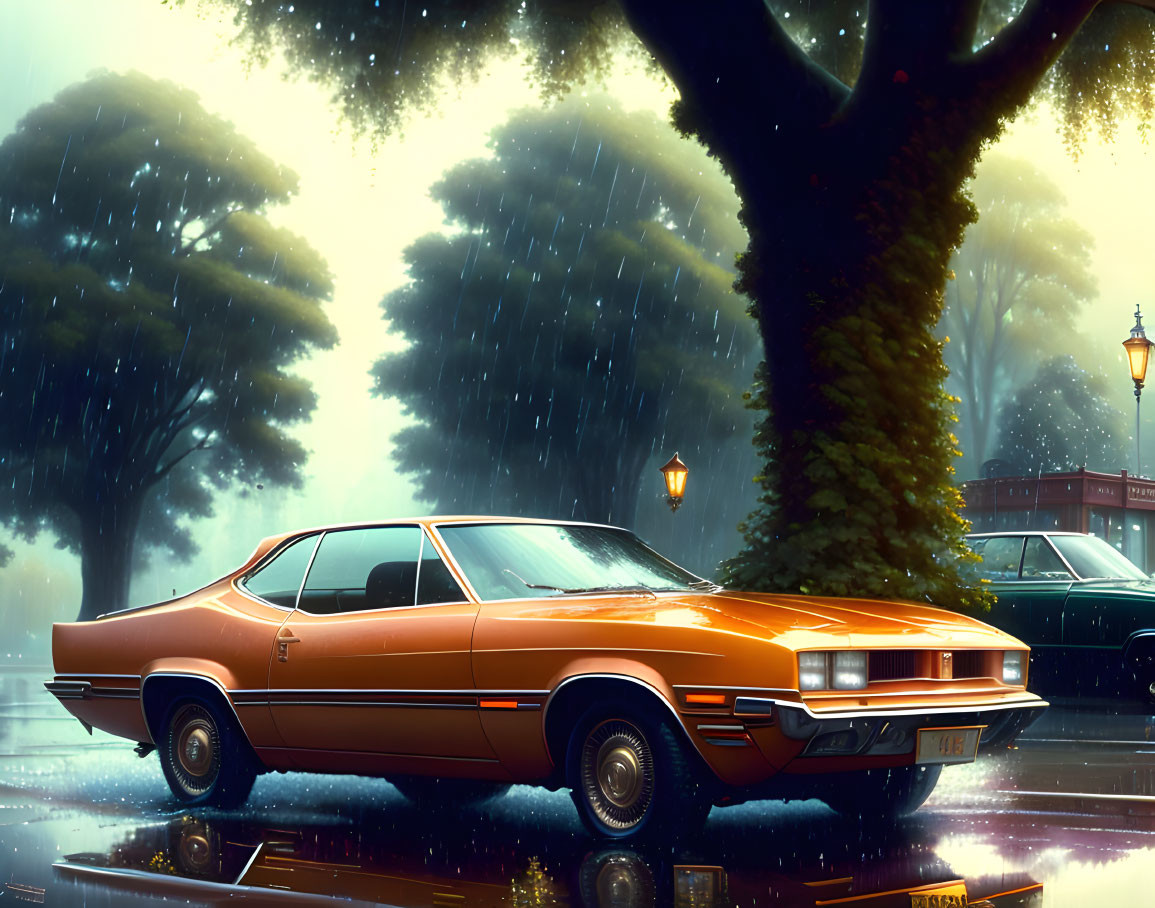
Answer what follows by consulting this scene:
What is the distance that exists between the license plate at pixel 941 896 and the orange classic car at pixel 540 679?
674 millimetres

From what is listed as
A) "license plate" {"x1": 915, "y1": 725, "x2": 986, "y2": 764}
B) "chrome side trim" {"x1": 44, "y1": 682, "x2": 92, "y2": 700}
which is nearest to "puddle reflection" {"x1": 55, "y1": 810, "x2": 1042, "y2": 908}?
"license plate" {"x1": 915, "y1": 725, "x2": 986, "y2": 764}

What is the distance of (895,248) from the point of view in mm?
12078

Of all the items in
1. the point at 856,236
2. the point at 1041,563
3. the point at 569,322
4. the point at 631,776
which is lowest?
the point at 631,776

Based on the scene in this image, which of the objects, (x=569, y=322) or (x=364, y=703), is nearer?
(x=364, y=703)

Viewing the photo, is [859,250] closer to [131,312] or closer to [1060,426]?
[131,312]

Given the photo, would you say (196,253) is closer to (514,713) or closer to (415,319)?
(415,319)

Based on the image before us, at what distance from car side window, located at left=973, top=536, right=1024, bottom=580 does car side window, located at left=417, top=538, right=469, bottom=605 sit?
762 cm

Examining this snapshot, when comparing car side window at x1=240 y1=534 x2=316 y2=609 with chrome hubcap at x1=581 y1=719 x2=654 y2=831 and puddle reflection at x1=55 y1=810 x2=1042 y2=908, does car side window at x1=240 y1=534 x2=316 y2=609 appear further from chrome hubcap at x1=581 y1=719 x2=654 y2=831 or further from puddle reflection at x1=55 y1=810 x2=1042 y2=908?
chrome hubcap at x1=581 y1=719 x2=654 y2=831

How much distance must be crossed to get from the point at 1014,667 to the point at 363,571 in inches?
129

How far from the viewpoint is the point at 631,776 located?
6.02 meters

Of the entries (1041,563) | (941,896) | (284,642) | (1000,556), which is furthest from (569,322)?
(941,896)

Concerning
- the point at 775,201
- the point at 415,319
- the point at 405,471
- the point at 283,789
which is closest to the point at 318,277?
the point at 415,319

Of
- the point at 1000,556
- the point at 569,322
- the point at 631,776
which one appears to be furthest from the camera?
the point at 569,322

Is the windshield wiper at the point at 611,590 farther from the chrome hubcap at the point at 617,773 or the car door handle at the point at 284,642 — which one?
the car door handle at the point at 284,642
